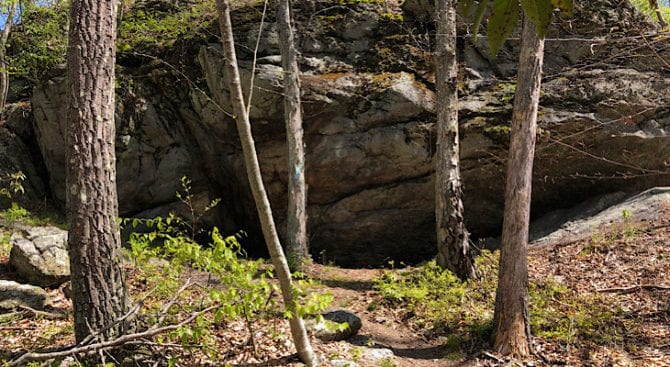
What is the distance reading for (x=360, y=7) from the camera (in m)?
10.9

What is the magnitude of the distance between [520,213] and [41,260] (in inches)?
254

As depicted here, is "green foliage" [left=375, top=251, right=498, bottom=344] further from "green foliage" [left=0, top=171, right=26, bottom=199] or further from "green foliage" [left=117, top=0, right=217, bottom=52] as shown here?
"green foliage" [left=117, top=0, right=217, bottom=52]

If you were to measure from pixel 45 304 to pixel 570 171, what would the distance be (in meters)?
9.91

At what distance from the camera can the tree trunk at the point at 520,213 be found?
542 cm

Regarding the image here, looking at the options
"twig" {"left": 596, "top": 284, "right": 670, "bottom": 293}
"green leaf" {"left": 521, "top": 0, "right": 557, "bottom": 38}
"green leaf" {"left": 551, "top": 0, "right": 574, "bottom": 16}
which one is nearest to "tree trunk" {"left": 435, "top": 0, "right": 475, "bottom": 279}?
"twig" {"left": 596, "top": 284, "right": 670, "bottom": 293}

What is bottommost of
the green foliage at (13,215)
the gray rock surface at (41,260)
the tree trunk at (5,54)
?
the gray rock surface at (41,260)

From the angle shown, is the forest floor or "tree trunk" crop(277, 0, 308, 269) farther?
"tree trunk" crop(277, 0, 308, 269)

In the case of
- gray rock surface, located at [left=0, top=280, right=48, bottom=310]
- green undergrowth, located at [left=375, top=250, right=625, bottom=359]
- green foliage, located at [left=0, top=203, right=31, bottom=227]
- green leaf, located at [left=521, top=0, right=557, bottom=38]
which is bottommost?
green undergrowth, located at [left=375, top=250, right=625, bottom=359]

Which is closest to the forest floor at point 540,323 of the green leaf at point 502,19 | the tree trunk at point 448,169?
the tree trunk at point 448,169

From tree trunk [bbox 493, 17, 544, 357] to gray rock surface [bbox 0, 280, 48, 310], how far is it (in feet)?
18.9

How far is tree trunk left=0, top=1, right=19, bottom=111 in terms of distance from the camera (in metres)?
11.3

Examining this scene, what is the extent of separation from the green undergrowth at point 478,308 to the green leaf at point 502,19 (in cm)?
524

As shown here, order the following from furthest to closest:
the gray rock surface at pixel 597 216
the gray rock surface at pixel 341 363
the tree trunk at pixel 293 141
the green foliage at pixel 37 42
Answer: the green foliage at pixel 37 42, the tree trunk at pixel 293 141, the gray rock surface at pixel 597 216, the gray rock surface at pixel 341 363

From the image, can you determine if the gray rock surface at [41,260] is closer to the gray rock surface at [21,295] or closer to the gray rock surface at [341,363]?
the gray rock surface at [21,295]
